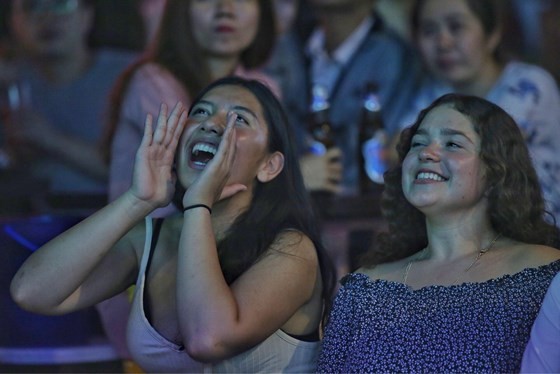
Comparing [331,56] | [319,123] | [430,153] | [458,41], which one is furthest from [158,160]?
[331,56]

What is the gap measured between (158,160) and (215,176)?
155 millimetres

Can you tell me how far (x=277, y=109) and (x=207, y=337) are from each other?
0.64m

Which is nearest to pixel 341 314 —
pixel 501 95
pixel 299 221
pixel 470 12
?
pixel 299 221

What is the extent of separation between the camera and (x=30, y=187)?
152 inches

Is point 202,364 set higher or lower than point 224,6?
lower

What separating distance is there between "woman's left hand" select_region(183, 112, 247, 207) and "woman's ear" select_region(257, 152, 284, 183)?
0.18 metres

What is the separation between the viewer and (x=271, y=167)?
2574 millimetres

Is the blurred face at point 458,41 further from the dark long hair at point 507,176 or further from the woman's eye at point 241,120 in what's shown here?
the woman's eye at point 241,120

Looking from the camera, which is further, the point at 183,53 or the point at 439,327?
the point at 183,53

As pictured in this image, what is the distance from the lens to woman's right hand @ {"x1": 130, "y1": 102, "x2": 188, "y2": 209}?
236 cm

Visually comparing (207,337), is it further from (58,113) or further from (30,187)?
(58,113)

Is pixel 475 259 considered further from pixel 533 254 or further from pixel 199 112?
pixel 199 112

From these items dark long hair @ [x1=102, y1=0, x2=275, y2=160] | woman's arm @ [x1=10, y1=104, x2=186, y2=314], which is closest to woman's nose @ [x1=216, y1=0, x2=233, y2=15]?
dark long hair @ [x1=102, y1=0, x2=275, y2=160]

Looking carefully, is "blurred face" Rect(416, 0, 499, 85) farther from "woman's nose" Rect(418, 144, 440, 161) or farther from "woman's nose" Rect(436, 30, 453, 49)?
"woman's nose" Rect(418, 144, 440, 161)
